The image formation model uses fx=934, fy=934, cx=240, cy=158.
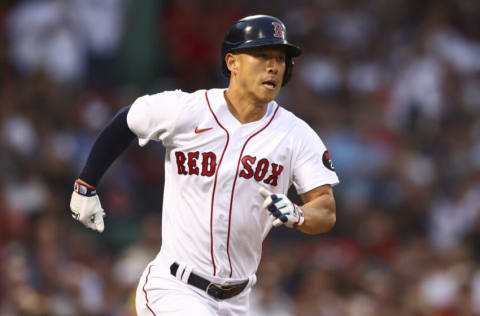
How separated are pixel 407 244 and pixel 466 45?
3219 mm

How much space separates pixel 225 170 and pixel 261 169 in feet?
0.55

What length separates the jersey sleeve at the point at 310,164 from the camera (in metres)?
4.28

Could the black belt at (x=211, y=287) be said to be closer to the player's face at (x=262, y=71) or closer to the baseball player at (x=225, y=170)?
the baseball player at (x=225, y=170)

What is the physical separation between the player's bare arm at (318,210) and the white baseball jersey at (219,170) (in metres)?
0.04

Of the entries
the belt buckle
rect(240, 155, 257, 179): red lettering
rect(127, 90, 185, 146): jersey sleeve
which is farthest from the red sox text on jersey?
the belt buckle

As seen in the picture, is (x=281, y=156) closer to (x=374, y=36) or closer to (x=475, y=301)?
(x=475, y=301)

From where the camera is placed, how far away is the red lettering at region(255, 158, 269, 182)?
4.28m

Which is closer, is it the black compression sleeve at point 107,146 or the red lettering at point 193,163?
the red lettering at point 193,163

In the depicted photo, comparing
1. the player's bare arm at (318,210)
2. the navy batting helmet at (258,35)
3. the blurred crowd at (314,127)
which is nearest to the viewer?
the player's bare arm at (318,210)

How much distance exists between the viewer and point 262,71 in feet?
14.1

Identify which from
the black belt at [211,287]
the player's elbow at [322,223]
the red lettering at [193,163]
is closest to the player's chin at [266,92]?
the red lettering at [193,163]

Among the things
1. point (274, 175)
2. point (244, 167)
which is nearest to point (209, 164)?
point (244, 167)

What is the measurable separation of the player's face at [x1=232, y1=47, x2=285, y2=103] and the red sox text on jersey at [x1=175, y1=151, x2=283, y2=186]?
0.30 m

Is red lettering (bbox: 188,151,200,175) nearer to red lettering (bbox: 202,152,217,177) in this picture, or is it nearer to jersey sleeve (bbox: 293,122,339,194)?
red lettering (bbox: 202,152,217,177)
